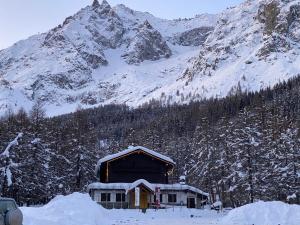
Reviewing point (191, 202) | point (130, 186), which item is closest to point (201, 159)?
point (191, 202)

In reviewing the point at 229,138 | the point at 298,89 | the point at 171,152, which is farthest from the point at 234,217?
the point at 298,89

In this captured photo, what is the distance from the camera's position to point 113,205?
59.9m

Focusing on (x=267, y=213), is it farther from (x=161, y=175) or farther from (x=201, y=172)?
(x=201, y=172)

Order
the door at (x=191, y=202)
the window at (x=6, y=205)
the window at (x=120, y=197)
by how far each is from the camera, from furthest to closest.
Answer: the door at (x=191, y=202)
the window at (x=120, y=197)
the window at (x=6, y=205)

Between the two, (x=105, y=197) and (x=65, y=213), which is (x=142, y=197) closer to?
(x=105, y=197)

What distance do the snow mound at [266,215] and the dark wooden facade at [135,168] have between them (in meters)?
31.9

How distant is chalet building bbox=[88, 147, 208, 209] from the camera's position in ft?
212

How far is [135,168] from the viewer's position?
68062 millimetres

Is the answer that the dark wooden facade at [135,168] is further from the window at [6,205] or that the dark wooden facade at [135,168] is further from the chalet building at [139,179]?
the window at [6,205]

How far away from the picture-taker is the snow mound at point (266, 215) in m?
32.1

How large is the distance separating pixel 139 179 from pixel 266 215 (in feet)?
109

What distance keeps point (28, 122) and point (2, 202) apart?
44.9 m

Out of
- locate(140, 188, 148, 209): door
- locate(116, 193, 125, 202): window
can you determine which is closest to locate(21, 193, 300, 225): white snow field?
locate(140, 188, 148, 209): door

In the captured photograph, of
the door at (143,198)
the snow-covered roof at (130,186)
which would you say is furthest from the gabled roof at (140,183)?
the door at (143,198)
